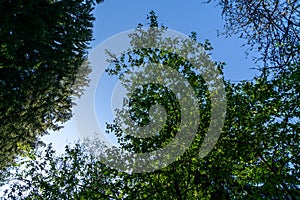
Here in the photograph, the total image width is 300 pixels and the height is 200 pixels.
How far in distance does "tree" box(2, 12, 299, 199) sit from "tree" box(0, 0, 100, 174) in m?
6.54

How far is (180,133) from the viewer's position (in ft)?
30.8

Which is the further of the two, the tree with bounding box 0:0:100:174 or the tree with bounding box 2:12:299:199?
the tree with bounding box 0:0:100:174

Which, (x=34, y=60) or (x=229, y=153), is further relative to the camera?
(x=34, y=60)

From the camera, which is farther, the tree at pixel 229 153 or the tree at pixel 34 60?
the tree at pixel 34 60

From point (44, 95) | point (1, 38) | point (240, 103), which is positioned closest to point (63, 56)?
point (44, 95)

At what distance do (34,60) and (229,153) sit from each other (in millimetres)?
11640

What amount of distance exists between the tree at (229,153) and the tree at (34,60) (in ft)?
21.5

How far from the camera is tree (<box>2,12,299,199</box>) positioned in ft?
25.9

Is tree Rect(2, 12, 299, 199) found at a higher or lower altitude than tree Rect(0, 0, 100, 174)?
lower

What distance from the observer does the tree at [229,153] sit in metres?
7.90

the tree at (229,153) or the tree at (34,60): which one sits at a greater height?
the tree at (34,60)

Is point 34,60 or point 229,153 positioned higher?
point 34,60

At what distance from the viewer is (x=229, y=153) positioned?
27.0 feet

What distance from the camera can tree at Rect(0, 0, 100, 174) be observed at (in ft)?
43.0
